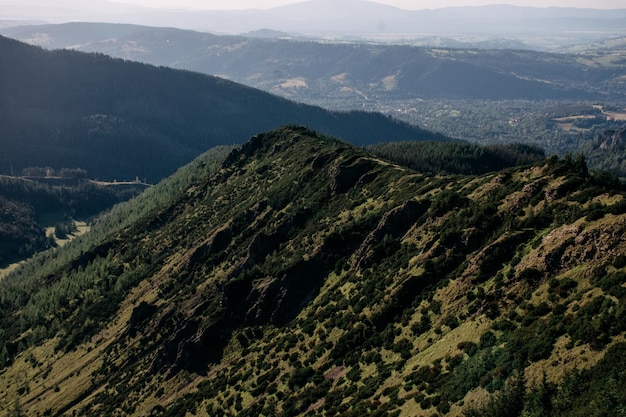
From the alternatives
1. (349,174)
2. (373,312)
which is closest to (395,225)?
(373,312)

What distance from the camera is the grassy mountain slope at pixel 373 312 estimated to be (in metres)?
61.4

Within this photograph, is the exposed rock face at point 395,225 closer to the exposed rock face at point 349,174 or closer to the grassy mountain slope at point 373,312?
the grassy mountain slope at point 373,312

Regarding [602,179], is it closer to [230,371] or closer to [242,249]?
[230,371]

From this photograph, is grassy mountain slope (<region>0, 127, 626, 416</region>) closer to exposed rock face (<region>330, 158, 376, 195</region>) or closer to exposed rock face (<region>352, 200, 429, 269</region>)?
exposed rock face (<region>352, 200, 429, 269</region>)

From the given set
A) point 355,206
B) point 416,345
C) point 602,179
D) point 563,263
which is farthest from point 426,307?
point 355,206

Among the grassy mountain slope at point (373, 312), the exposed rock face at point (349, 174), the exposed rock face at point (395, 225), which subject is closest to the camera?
the grassy mountain slope at point (373, 312)

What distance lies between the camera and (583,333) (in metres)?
58.2

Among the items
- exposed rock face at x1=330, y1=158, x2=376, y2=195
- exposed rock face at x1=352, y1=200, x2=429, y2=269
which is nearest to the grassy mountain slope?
exposed rock face at x1=352, y1=200, x2=429, y2=269

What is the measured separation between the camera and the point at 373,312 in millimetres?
96875

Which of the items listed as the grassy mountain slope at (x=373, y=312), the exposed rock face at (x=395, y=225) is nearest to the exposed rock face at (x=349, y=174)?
the grassy mountain slope at (x=373, y=312)

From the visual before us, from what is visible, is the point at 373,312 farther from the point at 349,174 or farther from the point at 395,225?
the point at 349,174

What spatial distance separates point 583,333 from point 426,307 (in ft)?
103

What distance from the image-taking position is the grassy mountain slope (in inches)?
2418

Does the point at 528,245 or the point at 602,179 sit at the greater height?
the point at 602,179
